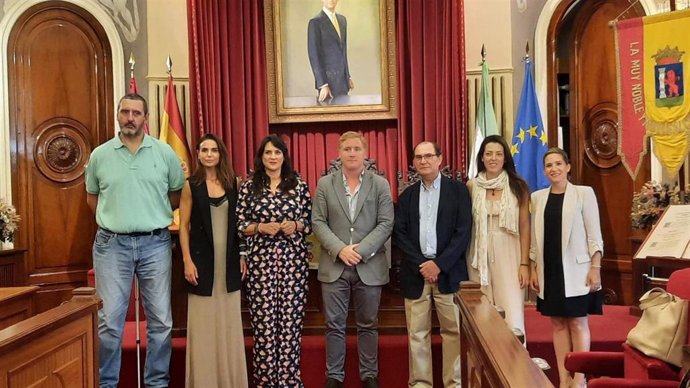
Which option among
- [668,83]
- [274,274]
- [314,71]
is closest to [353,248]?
[274,274]

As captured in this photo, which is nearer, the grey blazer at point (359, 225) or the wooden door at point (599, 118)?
the grey blazer at point (359, 225)

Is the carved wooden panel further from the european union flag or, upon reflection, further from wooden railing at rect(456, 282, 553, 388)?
the european union flag

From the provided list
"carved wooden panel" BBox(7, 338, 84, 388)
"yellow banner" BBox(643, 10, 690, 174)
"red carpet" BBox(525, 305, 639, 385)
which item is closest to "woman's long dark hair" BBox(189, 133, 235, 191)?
"carved wooden panel" BBox(7, 338, 84, 388)

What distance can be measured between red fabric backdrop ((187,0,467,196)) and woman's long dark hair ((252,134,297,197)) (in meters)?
1.71

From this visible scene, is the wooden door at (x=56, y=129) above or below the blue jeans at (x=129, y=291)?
above

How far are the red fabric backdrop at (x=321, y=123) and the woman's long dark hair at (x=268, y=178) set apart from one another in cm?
171

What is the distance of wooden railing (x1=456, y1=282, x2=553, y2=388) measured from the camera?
4.51 ft

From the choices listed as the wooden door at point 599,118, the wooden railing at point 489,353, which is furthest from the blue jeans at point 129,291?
the wooden door at point 599,118

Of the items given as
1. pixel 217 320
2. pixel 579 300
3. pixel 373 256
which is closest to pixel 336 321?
pixel 373 256

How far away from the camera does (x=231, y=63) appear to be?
4.88 metres

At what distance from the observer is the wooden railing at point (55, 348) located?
6.04 ft

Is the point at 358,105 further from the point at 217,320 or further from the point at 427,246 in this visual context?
the point at 217,320

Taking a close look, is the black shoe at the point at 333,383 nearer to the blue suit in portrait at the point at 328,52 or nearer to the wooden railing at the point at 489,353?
the wooden railing at the point at 489,353

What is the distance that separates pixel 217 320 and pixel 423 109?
8.05 feet
